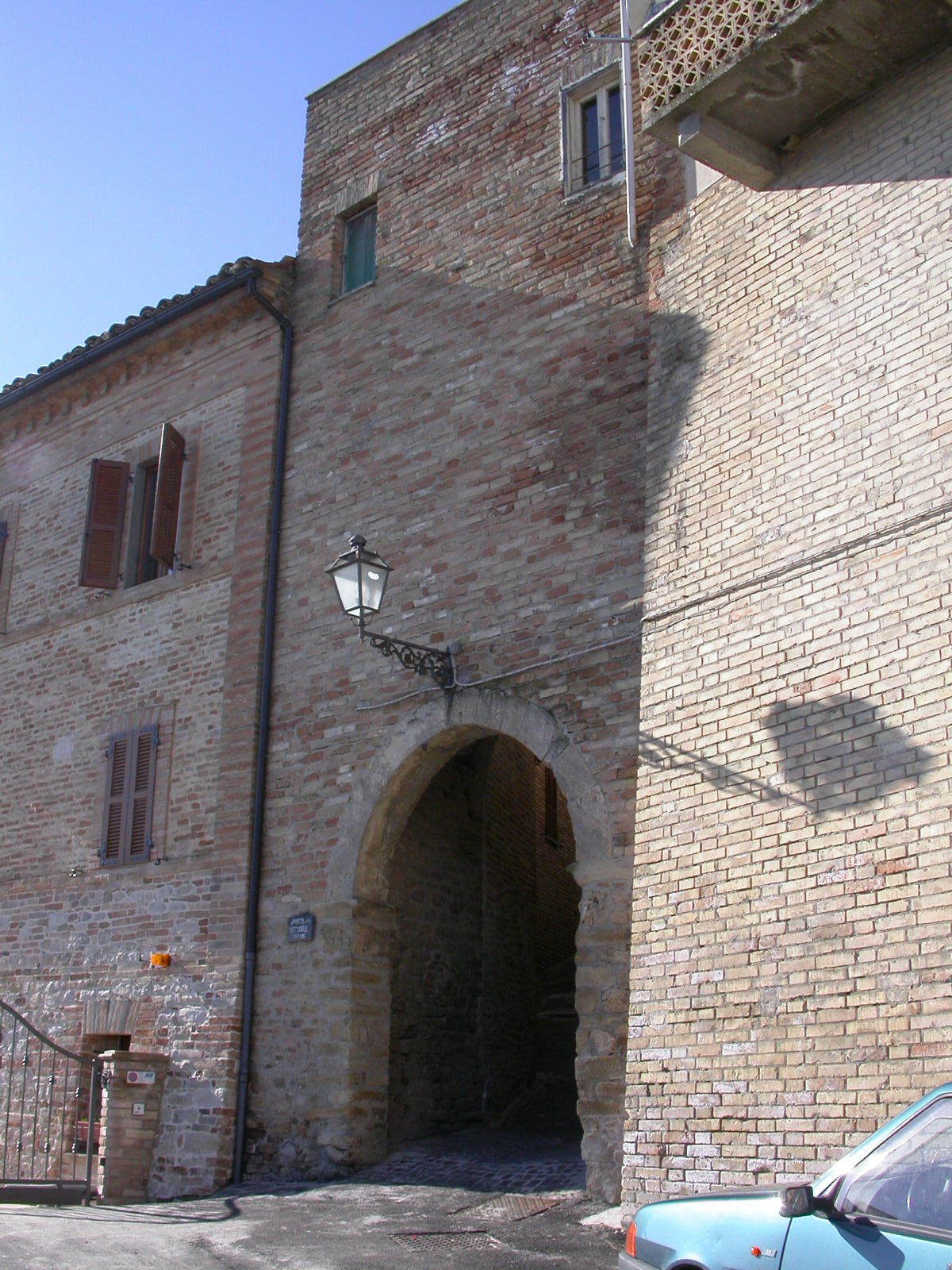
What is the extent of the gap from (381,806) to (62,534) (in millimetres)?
5894

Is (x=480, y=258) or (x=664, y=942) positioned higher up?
(x=480, y=258)

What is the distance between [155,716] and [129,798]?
798mm

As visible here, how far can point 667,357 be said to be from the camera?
937 cm

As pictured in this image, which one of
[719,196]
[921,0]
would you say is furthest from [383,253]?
[921,0]

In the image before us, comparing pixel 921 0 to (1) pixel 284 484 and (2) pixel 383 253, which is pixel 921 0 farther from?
(1) pixel 284 484

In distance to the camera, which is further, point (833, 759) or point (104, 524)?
point (104, 524)

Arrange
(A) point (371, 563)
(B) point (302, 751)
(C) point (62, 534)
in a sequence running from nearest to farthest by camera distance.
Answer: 1. (A) point (371, 563)
2. (B) point (302, 751)
3. (C) point (62, 534)

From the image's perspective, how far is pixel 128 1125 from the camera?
10391mm

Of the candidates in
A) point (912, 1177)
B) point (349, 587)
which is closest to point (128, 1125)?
point (349, 587)

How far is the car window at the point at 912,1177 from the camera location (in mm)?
3869

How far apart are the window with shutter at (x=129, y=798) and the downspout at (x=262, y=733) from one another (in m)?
1.37

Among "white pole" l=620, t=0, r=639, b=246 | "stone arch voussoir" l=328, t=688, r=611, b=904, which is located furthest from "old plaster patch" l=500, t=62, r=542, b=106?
"stone arch voussoir" l=328, t=688, r=611, b=904

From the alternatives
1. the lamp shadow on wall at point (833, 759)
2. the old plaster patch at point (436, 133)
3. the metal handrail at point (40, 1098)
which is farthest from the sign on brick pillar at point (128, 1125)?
the old plaster patch at point (436, 133)

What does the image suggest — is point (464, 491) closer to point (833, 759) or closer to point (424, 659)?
point (424, 659)
